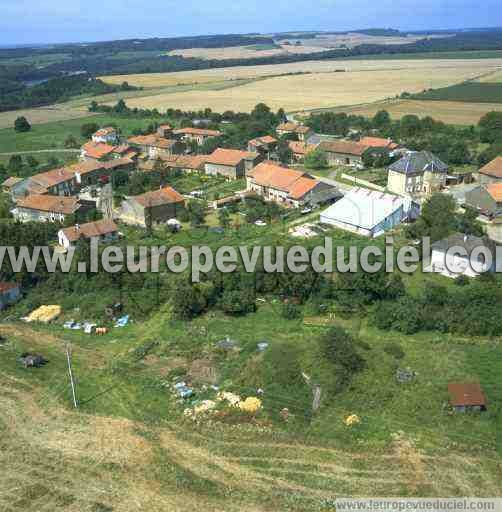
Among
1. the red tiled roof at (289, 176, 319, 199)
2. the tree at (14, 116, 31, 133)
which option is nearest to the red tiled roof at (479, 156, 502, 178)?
the red tiled roof at (289, 176, 319, 199)

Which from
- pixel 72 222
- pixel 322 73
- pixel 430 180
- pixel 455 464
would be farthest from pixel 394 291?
pixel 322 73

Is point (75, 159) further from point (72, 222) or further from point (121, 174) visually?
point (72, 222)

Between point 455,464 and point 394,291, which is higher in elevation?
point 394,291

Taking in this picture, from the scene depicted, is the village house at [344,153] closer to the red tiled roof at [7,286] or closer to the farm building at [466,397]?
the red tiled roof at [7,286]

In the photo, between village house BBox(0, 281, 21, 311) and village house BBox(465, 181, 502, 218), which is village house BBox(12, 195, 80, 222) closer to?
village house BBox(0, 281, 21, 311)

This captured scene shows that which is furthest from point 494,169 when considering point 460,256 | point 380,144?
point 460,256

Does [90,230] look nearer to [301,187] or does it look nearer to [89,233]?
[89,233]
